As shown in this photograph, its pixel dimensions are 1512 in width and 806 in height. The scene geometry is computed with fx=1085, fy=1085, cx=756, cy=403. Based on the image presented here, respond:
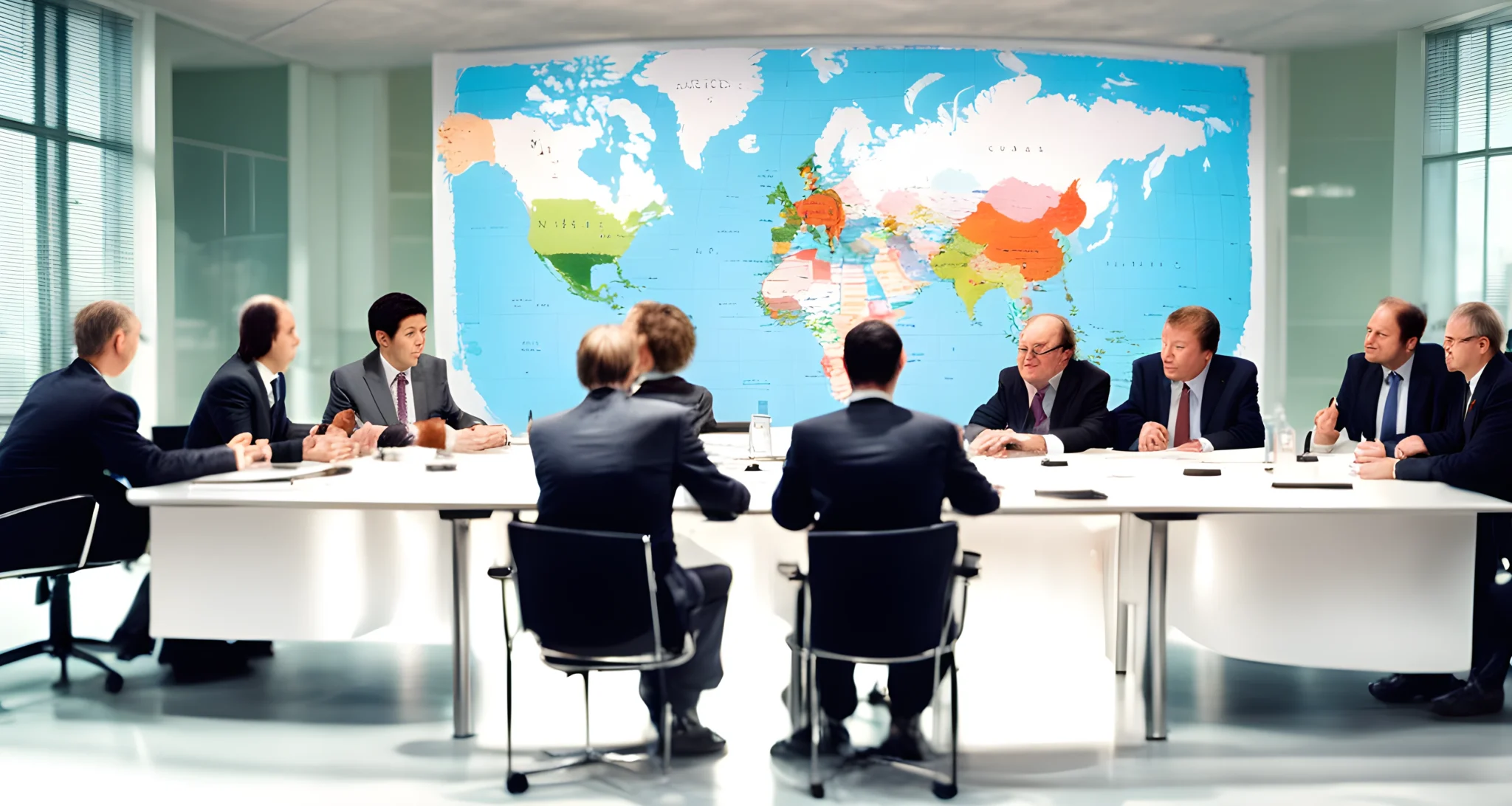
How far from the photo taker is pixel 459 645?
3.01 m

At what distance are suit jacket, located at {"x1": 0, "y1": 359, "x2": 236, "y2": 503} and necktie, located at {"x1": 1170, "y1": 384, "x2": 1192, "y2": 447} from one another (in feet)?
11.0

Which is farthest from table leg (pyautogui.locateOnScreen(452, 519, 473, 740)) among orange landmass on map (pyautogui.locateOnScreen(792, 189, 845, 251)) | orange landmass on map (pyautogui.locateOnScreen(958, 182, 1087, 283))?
orange landmass on map (pyautogui.locateOnScreen(958, 182, 1087, 283))

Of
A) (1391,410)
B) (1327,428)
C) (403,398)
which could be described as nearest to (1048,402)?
(1327,428)

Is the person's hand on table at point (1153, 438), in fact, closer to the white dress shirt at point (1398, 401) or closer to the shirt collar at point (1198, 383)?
the shirt collar at point (1198, 383)

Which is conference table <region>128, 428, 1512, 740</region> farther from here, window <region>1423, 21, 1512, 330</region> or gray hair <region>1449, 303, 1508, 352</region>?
window <region>1423, 21, 1512, 330</region>

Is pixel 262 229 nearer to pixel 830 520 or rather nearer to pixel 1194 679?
pixel 830 520

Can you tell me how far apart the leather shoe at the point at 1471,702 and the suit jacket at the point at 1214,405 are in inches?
43.9

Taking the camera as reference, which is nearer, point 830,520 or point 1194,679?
point 830,520

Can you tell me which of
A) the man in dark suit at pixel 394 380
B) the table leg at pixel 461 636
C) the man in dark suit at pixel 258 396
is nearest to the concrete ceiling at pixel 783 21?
the man in dark suit at pixel 394 380

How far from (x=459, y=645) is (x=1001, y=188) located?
13.3 ft

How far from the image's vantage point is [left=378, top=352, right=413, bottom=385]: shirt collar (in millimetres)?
4230

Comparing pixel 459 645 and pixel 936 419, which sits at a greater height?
pixel 936 419

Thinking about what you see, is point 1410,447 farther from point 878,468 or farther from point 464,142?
point 464,142

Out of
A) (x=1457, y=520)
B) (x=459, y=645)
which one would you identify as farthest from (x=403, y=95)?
(x=1457, y=520)
